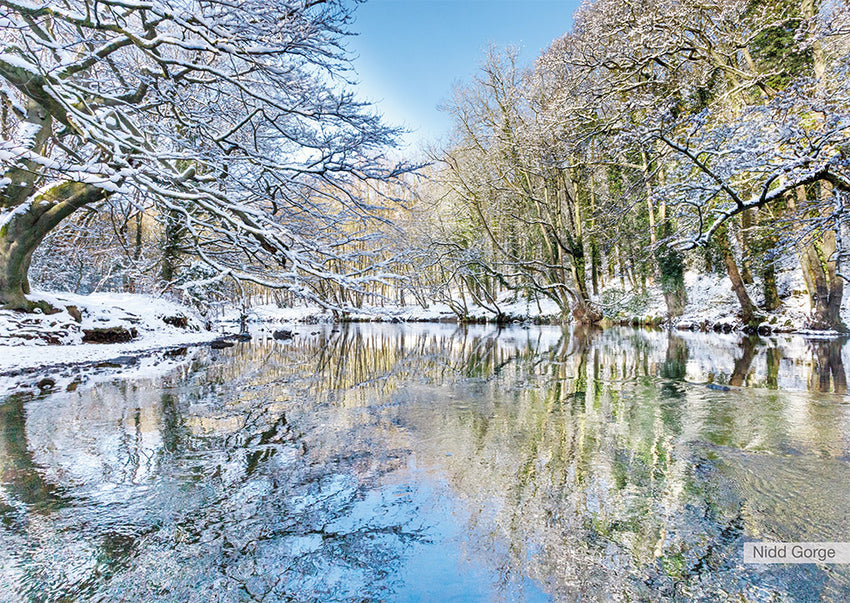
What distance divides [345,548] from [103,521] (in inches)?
44.8

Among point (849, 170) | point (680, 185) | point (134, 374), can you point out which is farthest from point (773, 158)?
point (134, 374)

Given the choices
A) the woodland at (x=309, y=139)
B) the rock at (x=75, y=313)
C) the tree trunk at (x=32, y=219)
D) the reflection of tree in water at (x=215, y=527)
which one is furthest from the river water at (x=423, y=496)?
the rock at (x=75, y=313)

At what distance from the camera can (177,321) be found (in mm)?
12672

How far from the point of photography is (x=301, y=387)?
517 centimetres

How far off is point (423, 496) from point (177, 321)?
1308 centimetres

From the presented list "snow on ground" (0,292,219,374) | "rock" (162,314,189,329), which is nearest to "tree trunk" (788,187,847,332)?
"snow on ground" (0,292,219,374)

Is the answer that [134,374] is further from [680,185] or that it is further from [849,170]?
[849,170]

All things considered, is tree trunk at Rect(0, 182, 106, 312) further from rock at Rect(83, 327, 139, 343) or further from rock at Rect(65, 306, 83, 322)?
rock at Rect(83, 327, 139, 343)

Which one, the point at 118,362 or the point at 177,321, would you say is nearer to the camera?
the point at 118,362

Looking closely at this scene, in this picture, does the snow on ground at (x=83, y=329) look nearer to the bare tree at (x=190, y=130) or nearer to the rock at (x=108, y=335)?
the rock at (x=108, y=335)

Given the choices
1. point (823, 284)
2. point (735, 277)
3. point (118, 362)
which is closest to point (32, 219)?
point (118, 362)

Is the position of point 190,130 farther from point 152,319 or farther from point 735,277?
point 735,277

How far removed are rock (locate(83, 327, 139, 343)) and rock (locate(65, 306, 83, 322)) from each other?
0.31 metres

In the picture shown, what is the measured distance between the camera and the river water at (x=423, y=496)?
1.42 metres
